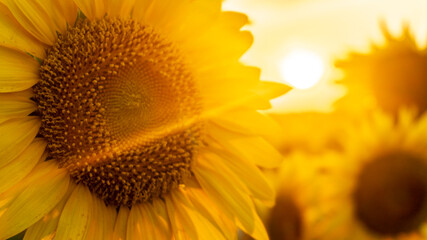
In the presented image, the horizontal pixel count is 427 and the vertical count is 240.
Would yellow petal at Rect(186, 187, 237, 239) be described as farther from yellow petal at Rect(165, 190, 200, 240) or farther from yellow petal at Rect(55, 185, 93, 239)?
yellow petal at Rect(55, 185, 93, 239)

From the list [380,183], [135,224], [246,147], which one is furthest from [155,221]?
[380,183]

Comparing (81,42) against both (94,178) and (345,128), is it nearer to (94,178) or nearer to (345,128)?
(94,178)

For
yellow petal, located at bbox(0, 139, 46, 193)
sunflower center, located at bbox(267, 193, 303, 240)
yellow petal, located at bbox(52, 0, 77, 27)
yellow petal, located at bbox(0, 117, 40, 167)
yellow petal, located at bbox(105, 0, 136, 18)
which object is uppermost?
yellow petal, located at bbox(105, 0, 136, 18)

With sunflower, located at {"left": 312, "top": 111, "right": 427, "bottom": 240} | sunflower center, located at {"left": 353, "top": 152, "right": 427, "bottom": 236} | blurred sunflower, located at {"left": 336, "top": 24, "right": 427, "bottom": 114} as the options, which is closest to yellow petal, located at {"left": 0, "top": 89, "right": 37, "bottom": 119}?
sunflower, located at {"left": 312, "top": 111, "right": 427, "bottom": 240}

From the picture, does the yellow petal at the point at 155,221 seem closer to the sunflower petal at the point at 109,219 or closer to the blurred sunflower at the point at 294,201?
the sunflower petal at the point at 109,219

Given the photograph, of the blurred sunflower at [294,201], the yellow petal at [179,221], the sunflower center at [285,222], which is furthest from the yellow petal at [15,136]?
the sunflower center at [285,222]

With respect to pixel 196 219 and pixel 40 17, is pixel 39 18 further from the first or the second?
pixel 196 219

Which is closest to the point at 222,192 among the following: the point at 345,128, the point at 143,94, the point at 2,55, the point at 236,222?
the point at 236,222
